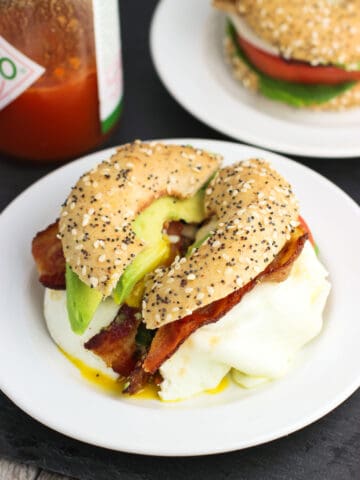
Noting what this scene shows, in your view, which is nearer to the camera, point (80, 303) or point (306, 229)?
point (80, 303)

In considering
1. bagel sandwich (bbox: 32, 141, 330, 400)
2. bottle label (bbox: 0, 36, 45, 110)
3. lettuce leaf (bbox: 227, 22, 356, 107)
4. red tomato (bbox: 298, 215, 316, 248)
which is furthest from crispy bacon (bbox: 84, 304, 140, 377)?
lettuce leaf (bbox: 227, 22, 356, 107)

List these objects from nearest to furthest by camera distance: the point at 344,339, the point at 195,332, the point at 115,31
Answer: the point at 195,332 < the point at 344,339 < the point at 115,31

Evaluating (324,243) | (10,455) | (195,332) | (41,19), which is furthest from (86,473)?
(41,19)

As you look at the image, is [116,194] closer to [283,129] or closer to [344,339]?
[344,339]

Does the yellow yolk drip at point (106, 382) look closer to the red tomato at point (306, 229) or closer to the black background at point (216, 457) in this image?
the black background at point (216, 457)

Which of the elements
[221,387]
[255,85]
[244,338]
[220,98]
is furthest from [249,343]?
[255,85]

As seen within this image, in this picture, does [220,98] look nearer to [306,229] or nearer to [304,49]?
[304,49]
